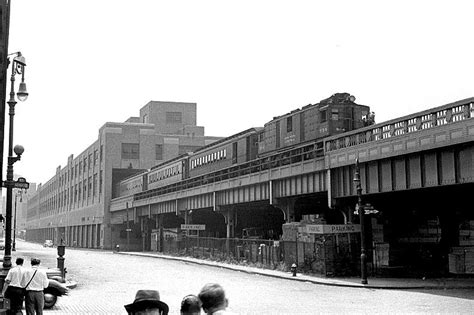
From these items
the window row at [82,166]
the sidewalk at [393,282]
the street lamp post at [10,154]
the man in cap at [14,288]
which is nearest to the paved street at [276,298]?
the sidewalk at [393,282]

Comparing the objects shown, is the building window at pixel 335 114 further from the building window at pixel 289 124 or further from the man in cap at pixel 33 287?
the man in cap at pixel 33 287

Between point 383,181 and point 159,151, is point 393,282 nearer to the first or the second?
point 383,181

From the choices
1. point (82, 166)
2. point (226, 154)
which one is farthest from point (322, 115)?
point (82, 166)

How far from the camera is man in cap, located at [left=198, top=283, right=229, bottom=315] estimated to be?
5516 mm

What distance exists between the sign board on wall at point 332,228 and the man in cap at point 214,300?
97.1 feet

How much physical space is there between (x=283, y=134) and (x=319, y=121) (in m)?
5.12

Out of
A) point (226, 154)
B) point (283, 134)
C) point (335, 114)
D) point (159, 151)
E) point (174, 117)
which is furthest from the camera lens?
point (174, 117)

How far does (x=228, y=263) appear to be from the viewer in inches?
1922

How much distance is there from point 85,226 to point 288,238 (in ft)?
260

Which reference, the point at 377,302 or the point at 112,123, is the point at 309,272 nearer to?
the point at 377,302

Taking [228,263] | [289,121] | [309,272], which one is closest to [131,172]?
[228,263]

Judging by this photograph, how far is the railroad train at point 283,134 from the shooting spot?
127 feet

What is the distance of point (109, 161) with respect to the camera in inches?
3858

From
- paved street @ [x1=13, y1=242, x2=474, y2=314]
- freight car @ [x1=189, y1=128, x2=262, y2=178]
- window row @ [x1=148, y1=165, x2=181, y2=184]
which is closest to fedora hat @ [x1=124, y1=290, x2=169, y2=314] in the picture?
paved street @ [x1=13, y1=242, x2=474, y2=314]
